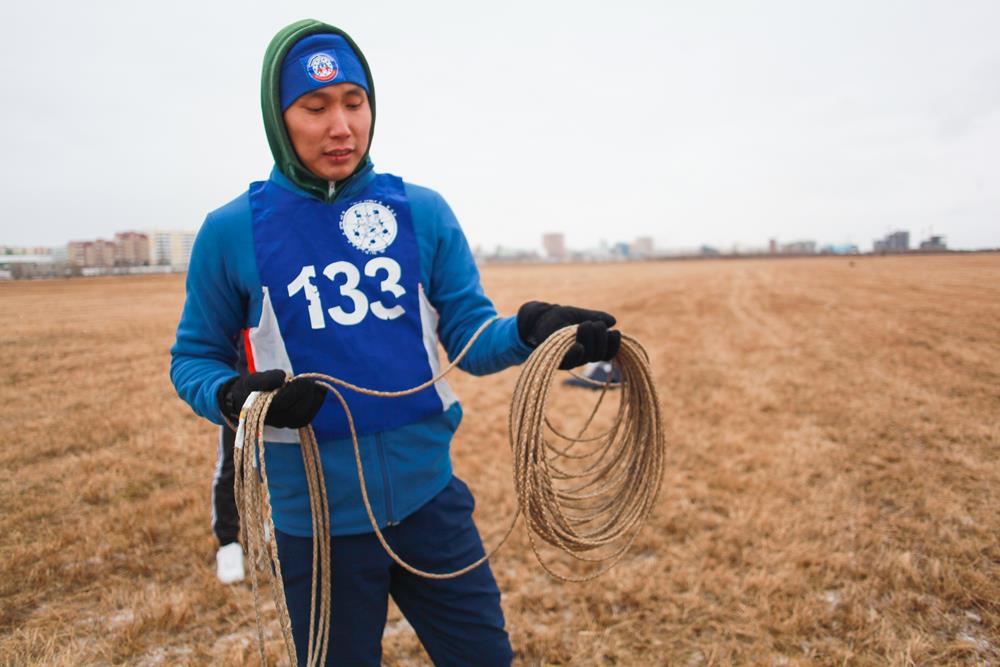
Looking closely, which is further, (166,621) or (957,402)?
(957,402)

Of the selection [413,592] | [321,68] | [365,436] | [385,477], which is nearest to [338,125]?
[321,68]

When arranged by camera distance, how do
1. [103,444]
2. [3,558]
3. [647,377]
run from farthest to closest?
[103,444] < [3,558] < [647,377]

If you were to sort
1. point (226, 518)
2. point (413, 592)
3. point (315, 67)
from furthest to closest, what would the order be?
1. point (226, 518)
2. point (413, 592)
3. point (315, 67)

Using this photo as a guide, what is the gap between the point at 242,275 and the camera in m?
1.72

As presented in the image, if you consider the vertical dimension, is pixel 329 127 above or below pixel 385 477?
above

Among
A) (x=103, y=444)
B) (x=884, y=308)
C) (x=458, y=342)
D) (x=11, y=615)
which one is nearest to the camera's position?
(x=458, y=342)

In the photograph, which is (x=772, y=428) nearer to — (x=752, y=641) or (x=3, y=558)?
(x=752, y=641)

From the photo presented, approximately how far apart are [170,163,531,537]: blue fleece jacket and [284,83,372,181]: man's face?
0.31ft

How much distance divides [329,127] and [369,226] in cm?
31

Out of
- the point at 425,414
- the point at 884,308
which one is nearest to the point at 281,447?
the point at 425,414

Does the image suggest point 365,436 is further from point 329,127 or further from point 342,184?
point 329,127

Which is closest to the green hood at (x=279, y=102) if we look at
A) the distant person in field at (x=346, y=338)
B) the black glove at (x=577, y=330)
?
the distant person in field at (x=346, y=338)

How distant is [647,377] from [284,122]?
60.8 inches

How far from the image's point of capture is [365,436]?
1.79 m
